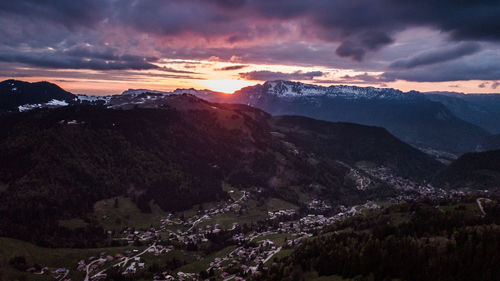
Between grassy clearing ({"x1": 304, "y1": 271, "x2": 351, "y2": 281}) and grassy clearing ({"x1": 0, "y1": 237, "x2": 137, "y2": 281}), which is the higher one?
grassy clearing ({"x1": 304, "y1": 271, "x2": 351, "y2": 281})

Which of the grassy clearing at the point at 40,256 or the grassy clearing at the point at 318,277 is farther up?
the grassy clearing at the point at 318,277

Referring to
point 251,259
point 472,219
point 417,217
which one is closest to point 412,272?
point 472,219

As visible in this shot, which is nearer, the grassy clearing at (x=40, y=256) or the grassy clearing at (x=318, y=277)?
the grassy clearing at (x=318, y=277)

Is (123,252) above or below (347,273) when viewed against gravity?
below

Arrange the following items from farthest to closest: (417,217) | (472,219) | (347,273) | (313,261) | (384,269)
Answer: (417,217) → (472,219) → (313,261) → (347,273) → (384,269)

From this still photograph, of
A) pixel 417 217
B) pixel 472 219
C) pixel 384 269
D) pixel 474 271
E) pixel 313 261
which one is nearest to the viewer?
pixel 474 271

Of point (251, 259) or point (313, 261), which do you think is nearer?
point (313, 261)

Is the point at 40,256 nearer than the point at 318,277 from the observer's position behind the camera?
No

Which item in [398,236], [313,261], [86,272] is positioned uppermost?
[398,236]

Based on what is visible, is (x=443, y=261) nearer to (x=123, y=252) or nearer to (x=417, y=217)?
(x=417, y=217)

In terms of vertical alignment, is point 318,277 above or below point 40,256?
above

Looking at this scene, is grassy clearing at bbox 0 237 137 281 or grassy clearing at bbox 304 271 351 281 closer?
grassy clearing at bbox 304 271 351 281
